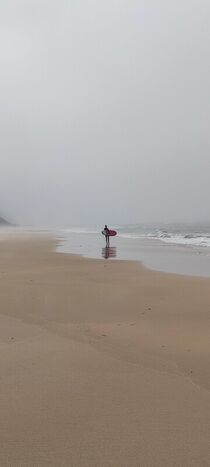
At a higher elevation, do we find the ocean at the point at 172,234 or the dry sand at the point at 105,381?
the ocean at the point at 172,234

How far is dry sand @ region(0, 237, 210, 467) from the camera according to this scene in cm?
280

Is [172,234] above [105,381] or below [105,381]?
above

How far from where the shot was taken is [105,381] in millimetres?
3943

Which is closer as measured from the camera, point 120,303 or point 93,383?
point 93,383

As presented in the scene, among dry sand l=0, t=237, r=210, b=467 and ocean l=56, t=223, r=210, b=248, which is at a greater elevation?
ocean l=56, t=223, r=210, b=248

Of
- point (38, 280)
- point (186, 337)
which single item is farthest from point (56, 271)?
point (186, 337)

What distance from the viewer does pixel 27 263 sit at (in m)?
15.1

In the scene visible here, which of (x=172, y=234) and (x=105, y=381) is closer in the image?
(x=105, y=381)

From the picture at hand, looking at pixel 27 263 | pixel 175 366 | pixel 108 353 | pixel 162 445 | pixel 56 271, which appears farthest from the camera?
pixel 27 263

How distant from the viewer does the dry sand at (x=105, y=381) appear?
9.19ft

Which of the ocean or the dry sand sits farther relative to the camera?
the ocean

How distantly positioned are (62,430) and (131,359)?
172cm

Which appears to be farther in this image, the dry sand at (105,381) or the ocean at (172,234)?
the ocean at (172,234)

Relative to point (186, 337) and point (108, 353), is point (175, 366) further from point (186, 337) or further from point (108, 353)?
point (186, 337)
